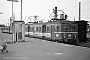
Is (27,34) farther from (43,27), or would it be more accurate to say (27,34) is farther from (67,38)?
(67,38)

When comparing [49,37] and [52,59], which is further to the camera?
[49,37]

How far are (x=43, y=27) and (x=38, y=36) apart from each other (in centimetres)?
335

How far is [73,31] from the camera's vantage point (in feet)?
82.5

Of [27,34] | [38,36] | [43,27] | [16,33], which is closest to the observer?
[16,33]

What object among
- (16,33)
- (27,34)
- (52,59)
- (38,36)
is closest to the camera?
(52,59)

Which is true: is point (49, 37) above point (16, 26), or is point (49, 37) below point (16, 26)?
below

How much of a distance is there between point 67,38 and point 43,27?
6.62 meters

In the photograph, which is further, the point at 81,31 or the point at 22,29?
the point at 81,31

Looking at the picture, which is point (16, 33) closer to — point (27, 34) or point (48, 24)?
point (48, 24)

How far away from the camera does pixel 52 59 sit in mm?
9500

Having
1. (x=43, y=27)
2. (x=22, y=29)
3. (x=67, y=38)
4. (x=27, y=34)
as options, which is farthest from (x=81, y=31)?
(x=27, y=34)

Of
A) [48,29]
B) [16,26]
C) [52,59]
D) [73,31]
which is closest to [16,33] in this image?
[16,26]

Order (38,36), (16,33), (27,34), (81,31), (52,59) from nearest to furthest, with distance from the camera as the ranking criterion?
(52,59) → (16,33) → (81,31) → (38,36) → (27,34)

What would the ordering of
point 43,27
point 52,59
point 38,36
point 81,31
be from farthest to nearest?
1. point 38,36
2. point 43,27
3. point 81,31
4. point 52,59
